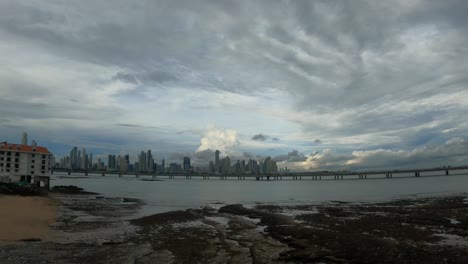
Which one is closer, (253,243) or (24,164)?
(253,243)

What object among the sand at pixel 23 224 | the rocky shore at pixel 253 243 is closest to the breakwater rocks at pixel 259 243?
the rocky shore at pixel 253 243

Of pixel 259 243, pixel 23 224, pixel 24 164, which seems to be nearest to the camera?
pixel 259 243

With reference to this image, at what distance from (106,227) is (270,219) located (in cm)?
1657

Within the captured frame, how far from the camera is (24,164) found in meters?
93.2

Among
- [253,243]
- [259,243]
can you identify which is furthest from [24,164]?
[259,243]

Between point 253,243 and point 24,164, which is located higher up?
point 24,164

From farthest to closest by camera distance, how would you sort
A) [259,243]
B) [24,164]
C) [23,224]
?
1. [24,164]
2. [23,224]
3. [259,243]

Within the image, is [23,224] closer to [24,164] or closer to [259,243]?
[259,243]

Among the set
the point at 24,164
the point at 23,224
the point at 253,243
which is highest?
the point at 24,164

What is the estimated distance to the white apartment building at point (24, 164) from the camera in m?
90.6

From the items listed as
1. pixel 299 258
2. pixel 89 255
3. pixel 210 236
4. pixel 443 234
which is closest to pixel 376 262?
pixel 299 258

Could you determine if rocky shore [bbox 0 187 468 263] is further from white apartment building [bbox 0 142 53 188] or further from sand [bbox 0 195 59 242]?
white apartment building [bbox 0 142 53 188]

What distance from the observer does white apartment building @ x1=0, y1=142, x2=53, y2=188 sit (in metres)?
90.6

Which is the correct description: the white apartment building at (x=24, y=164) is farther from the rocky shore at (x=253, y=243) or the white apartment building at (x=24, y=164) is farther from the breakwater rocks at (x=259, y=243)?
the breakwater rocks at (x=259, y=243)
